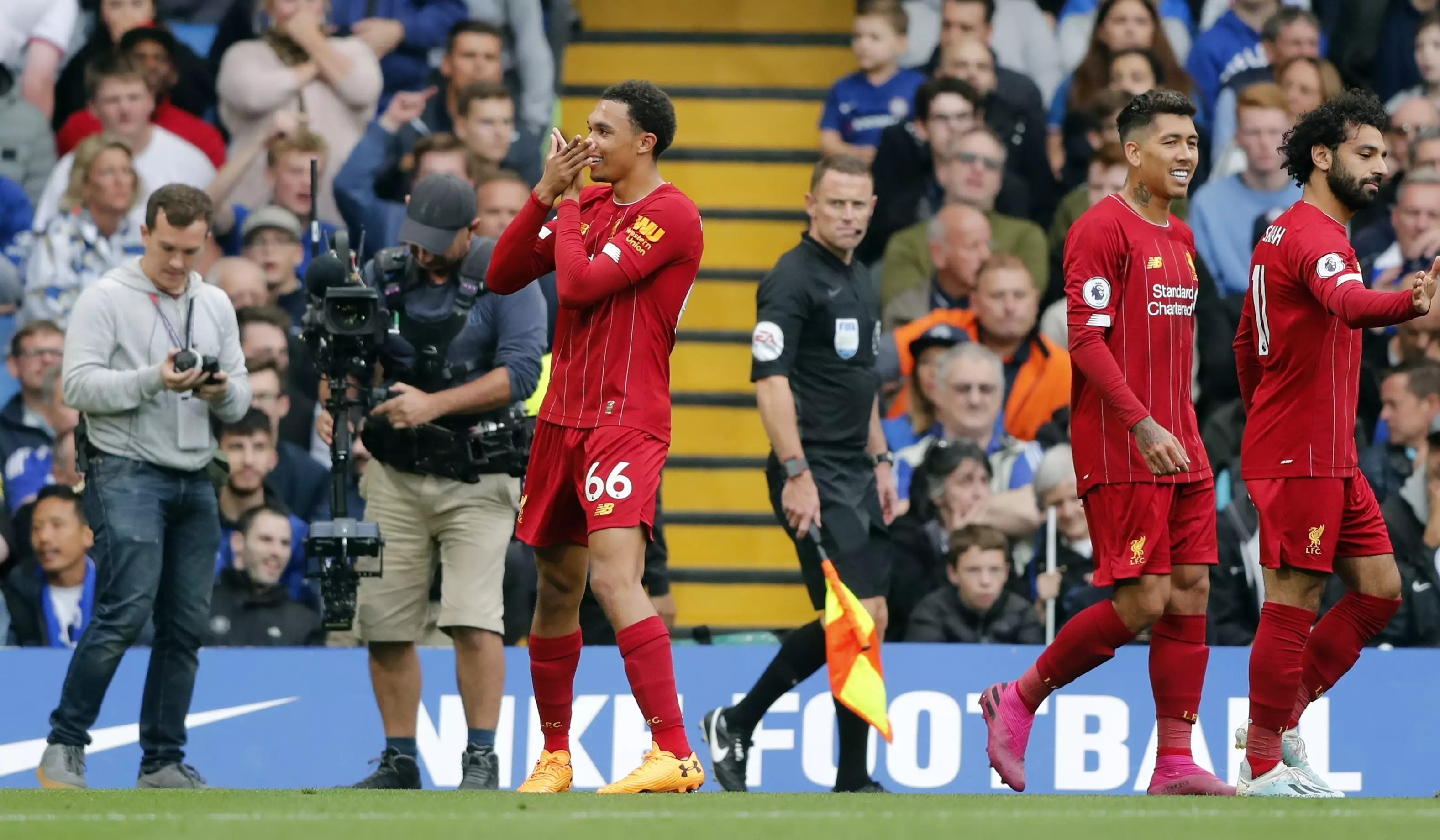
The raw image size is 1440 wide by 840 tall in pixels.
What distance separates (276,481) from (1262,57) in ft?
18.3

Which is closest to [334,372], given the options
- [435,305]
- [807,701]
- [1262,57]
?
[435,305]

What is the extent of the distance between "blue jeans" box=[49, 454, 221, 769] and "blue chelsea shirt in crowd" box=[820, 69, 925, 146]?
442cm

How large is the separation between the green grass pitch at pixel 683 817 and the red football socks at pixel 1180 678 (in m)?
0.53

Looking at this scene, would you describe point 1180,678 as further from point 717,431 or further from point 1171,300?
point 717,431

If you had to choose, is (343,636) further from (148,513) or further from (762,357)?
(762,357)

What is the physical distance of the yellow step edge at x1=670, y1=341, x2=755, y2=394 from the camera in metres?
11.6

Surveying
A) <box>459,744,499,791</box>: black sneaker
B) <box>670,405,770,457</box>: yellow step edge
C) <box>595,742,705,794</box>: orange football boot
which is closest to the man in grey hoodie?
<box>459,744,499,791</box>: black sneaker

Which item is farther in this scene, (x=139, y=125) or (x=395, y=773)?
(x=139, y=125)

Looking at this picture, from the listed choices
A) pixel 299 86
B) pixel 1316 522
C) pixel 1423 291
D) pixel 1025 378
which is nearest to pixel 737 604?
pixel 1025 378

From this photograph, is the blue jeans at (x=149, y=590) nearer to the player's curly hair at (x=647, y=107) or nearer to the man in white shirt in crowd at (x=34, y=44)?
the player's curly hair at (x=647, y=107)

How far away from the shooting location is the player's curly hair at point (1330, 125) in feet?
22.3

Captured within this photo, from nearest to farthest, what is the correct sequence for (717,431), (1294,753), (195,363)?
(1294,753), (195,363), (717,431)

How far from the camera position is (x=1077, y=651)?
6.84m

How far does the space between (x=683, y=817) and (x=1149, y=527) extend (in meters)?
1.95
